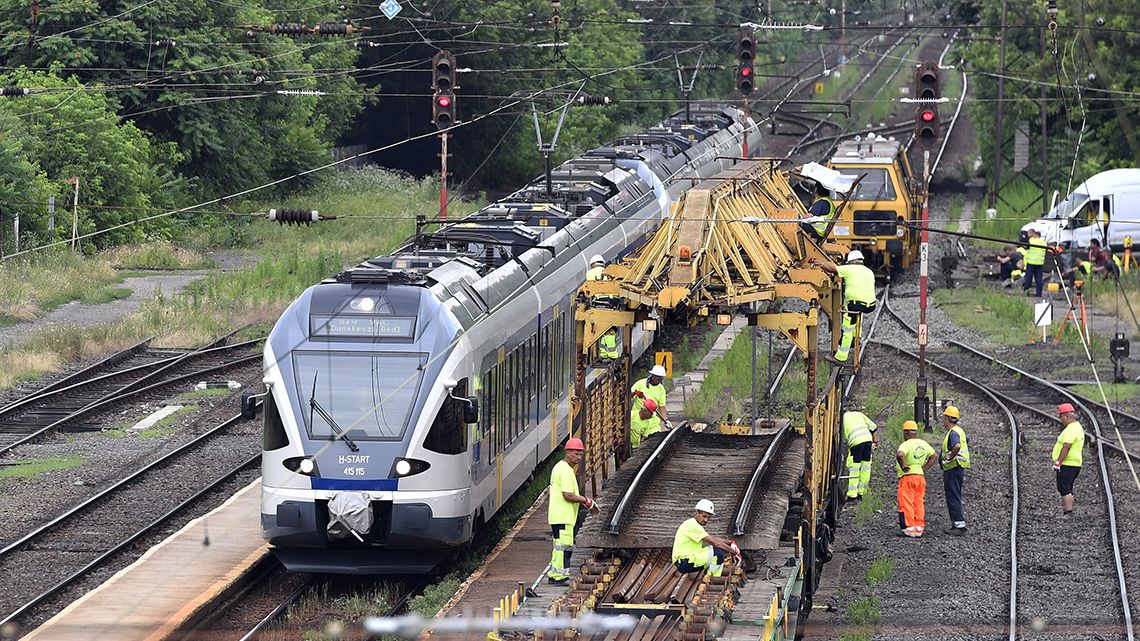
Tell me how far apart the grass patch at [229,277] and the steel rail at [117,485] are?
4.23 meters

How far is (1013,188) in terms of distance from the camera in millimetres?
52094

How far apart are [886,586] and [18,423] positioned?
13.9 meters

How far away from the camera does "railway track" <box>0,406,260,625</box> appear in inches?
698

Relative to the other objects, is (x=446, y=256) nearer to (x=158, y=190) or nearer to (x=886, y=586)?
(x=886, y=586)

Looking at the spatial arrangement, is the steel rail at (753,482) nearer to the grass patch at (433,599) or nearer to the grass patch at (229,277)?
the grass patch at (433,599)

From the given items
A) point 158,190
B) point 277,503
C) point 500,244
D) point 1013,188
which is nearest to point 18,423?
point 500,244

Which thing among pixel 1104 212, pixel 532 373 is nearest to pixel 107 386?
pixel 532 373

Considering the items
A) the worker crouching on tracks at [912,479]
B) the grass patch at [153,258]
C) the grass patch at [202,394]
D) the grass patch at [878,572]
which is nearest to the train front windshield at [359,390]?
the grass patch at [878,572]

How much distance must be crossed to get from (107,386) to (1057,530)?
15.8 m

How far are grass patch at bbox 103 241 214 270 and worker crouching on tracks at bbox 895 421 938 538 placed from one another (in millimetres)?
26304

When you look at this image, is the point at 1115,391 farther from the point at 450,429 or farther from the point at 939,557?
the point at 450,429

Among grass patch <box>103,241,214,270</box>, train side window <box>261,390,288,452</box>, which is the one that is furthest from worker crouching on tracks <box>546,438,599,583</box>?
grass patch <box>103,241,214,270</box>

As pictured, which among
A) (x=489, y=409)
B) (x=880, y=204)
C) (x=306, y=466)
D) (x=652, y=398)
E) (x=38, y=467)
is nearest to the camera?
(x=306, y=466)

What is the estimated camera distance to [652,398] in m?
20.6
